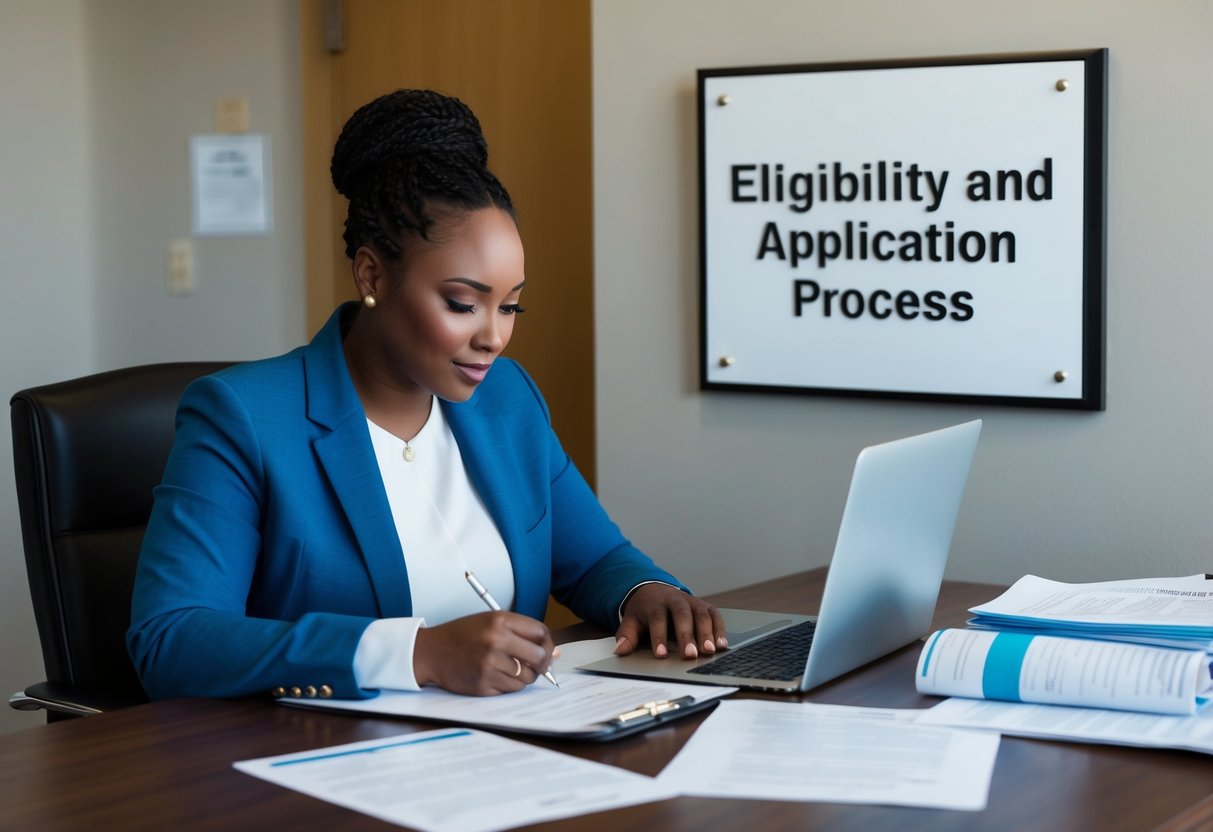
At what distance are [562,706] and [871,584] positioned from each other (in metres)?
0.35

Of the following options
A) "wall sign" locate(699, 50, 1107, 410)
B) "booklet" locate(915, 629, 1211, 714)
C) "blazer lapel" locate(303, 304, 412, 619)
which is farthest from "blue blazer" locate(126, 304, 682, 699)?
"wall sign" locate(699, 50, 1107, 410)

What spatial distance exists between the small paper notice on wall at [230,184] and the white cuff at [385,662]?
8.24 feet

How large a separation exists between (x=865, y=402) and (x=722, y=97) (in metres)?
0.64

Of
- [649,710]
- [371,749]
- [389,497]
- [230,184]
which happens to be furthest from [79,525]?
[230,184]

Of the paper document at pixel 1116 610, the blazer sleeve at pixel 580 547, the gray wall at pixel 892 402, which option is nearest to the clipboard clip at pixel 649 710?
the paper document at pixel 1116 610

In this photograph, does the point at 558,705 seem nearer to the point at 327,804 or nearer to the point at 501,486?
the point at 327,804

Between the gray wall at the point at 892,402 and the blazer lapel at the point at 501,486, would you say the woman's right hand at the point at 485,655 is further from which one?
the gray wall at the point at 892,402

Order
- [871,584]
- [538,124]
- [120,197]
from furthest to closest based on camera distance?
1. [120,197]
2. [538,124]
3. [871,584]

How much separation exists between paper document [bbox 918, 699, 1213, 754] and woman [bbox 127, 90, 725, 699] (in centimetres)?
34

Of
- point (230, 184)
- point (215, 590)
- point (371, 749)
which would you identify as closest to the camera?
point (371, 749)

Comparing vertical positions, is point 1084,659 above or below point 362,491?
below

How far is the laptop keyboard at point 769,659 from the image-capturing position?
1.48 metres

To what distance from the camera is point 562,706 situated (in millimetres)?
1353

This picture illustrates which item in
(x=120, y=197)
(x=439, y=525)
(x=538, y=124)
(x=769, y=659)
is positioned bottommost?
(x=769, y=659)
